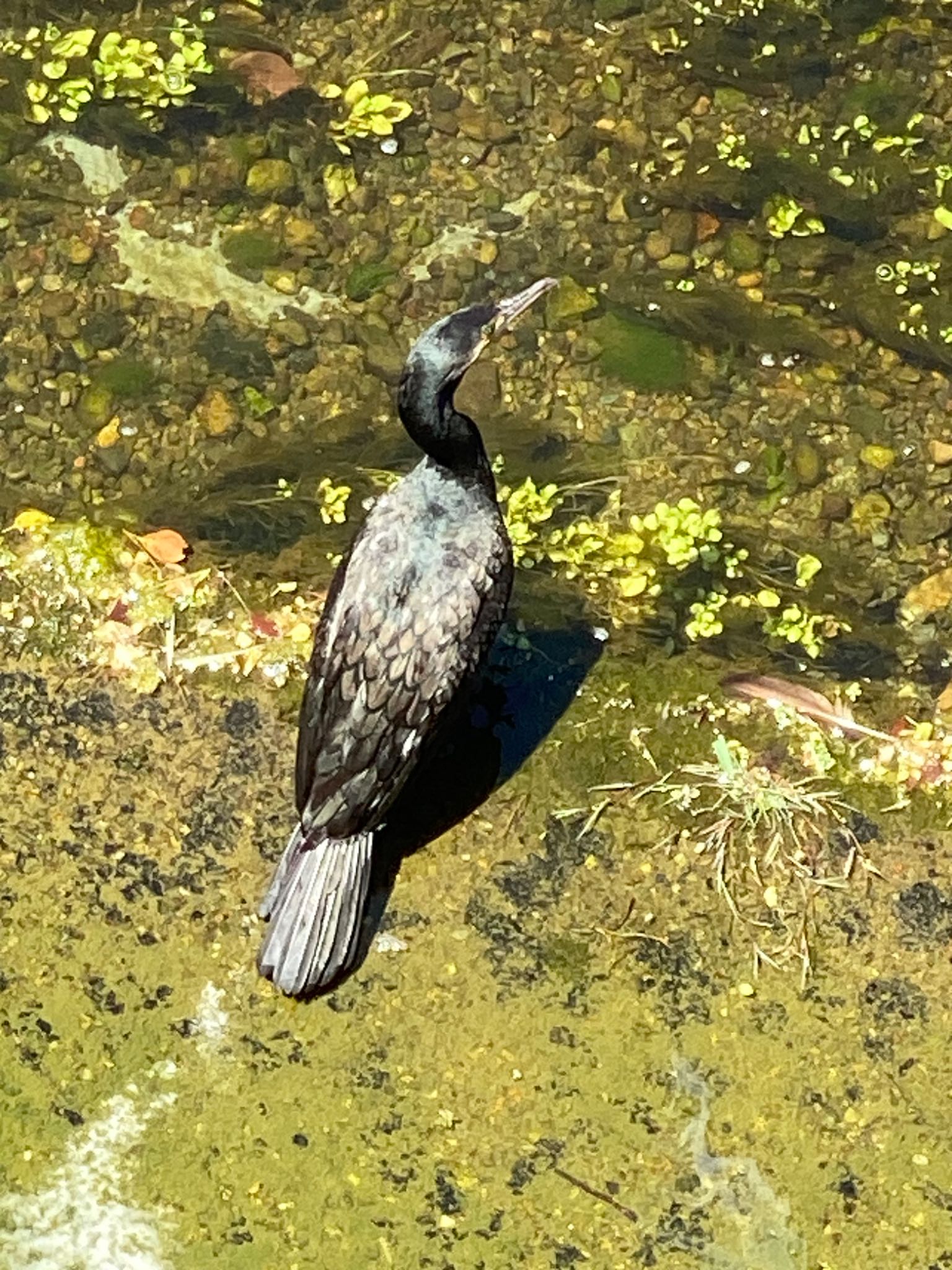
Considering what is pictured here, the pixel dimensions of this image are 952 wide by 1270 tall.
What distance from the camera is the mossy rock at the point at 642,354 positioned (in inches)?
193

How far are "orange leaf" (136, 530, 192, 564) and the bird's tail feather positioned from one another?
3.66 ft

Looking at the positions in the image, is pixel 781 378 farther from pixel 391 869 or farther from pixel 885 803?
pixel 391 869

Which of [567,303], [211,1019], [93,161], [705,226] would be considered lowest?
[211,1019]

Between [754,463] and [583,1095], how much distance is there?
206 centimetres

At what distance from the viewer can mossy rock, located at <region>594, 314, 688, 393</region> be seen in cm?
→ 491

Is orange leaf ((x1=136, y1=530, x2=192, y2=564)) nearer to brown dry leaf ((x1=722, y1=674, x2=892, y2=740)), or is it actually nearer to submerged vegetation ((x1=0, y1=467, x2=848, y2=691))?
submerged vegetation ((x1=0, y1=467, x2=848, y2=691))

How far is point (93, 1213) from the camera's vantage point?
366 cm

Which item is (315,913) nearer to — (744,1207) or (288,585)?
(288,585)

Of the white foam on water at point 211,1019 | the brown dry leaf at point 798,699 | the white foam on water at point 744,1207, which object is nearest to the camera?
the white foam on water at point 744,1207

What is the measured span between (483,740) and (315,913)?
2.44ft

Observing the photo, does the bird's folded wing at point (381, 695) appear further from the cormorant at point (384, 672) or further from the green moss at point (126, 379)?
the green moss at point (126, 379)

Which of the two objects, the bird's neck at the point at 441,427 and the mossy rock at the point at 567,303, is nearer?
the bird's neck at the point at 441,427

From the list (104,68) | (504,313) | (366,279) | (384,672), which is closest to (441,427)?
(504,313)

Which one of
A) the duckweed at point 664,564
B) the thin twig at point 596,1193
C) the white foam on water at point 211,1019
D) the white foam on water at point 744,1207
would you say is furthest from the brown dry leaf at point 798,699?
the white foam on water at point 211,1019
